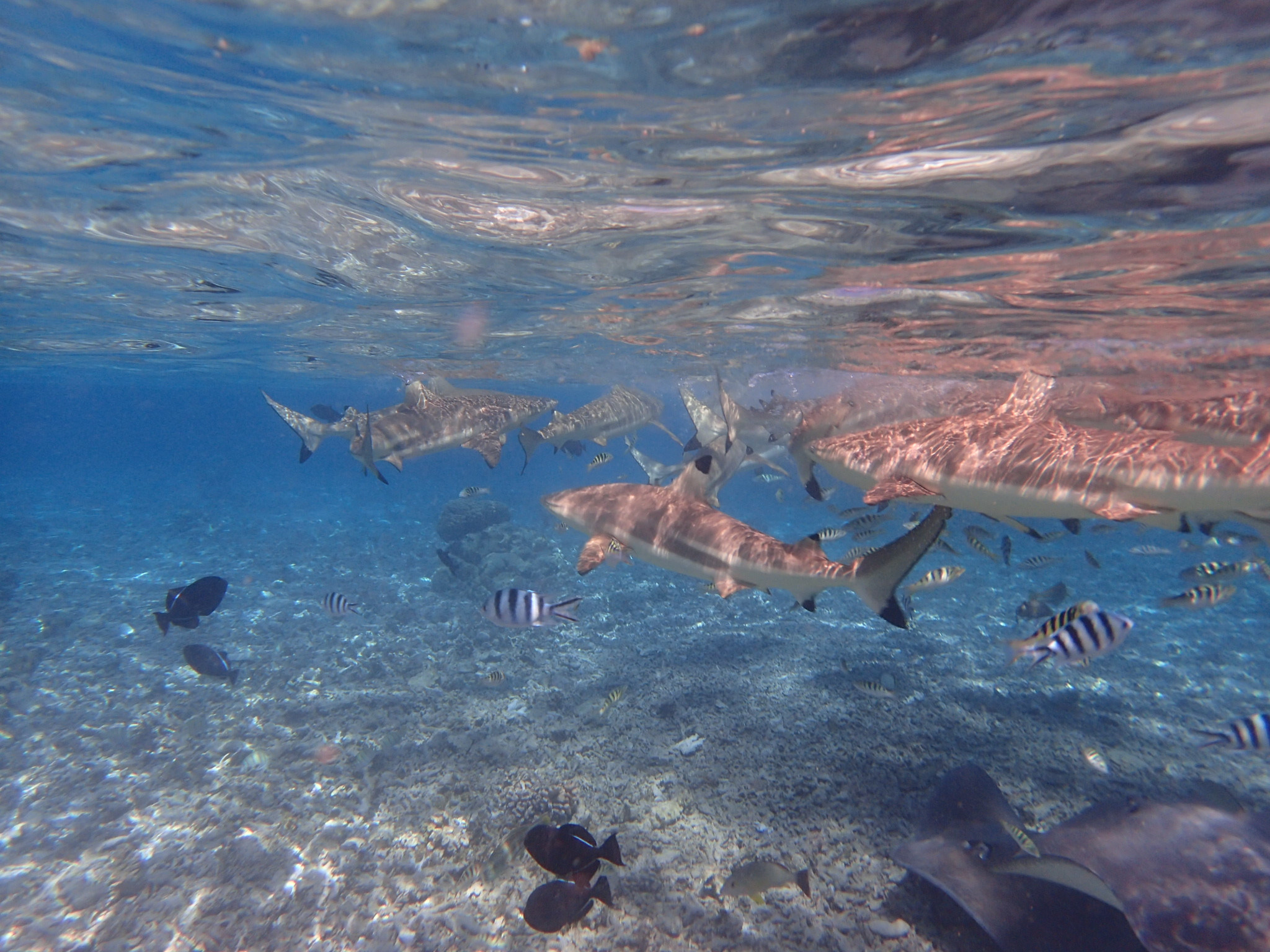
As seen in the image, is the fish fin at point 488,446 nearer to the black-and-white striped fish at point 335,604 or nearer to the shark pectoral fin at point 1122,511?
the black-and-white striped fish at point 335,604

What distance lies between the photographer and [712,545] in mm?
5508

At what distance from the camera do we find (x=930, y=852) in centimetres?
545

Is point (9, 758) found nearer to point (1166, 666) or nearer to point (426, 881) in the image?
point (426, 881)

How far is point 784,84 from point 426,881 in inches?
410

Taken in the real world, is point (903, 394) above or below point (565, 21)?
below

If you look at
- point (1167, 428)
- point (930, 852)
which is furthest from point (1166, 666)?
point (930, 852)

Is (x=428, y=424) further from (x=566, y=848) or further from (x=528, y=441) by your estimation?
(x=566, y=848)

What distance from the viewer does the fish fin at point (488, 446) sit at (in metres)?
12.6

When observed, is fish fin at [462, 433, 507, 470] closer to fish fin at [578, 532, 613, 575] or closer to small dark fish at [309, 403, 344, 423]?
small dark fish at [309, 403, 344, 423]

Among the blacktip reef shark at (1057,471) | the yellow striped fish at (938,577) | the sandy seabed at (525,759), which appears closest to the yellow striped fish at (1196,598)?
the sandy seabed at (525,759)

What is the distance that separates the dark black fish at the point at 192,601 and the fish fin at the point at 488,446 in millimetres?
5196

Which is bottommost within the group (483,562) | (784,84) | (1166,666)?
(483,562)

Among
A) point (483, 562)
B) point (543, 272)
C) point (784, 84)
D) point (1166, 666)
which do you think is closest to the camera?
point (784, 84)

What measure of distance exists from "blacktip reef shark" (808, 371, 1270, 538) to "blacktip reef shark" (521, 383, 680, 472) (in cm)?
770
